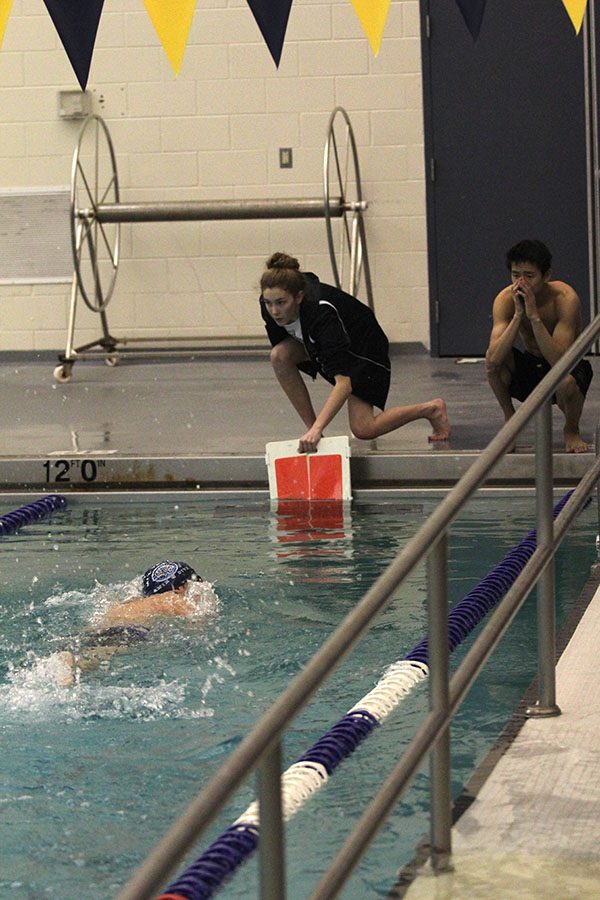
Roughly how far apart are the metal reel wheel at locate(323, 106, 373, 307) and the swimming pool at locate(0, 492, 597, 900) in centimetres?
340

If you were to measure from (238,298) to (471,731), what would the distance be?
711 cm

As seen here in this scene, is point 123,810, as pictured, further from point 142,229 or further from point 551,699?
point 142,229

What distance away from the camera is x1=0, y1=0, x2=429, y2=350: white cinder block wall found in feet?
33.7

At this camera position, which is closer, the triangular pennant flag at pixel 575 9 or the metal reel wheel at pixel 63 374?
the triangular pennant flag at pixel 575 9

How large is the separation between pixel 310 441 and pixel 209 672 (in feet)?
7.06

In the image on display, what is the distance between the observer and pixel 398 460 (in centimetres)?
676

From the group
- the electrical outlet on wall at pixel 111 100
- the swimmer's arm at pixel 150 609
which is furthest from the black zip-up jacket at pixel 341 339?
the electrical outlet on wall at pixel 111 100

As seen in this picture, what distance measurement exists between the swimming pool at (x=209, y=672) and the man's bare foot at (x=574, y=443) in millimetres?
344

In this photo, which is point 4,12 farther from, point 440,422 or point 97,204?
point 97,204

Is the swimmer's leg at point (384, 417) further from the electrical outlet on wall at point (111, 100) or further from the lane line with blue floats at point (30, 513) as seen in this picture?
the electrical outlet on wall at point (111, 100)

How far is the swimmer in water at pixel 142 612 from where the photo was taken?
15.1ft

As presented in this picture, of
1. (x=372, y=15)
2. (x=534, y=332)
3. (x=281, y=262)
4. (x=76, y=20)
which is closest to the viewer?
(x=372, y=15)

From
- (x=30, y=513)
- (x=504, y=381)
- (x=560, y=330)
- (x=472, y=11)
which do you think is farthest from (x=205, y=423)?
(x=472, y=11)

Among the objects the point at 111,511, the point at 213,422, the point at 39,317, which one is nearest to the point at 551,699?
the point at 111,511
